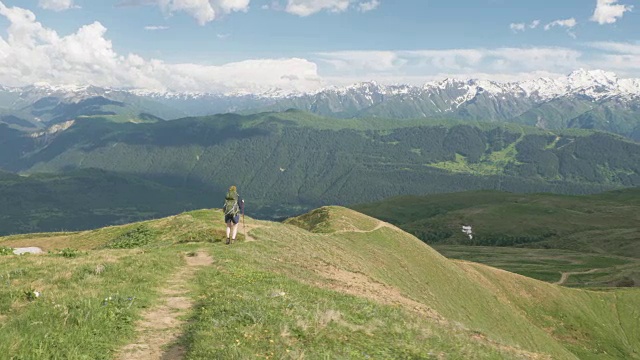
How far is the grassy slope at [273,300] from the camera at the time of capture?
16234mm

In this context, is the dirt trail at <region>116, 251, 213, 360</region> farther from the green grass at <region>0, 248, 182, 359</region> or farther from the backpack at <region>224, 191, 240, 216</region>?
the backpack at <region>224, 191, 240, 216</region>

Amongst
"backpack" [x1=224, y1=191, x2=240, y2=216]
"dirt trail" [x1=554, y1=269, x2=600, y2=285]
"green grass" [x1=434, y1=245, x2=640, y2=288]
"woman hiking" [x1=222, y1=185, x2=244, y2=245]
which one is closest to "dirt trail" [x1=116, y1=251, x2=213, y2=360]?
"backpack" [x1=224, y1=191, x2=240, y2=216]

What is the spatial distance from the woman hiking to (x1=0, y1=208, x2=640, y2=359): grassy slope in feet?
6.40

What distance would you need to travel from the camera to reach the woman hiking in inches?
1513

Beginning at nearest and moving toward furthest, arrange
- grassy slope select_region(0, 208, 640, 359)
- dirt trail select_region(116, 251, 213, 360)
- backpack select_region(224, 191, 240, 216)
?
dirt trail select_region(116, 251, 213, 360)
grassy slope select_region(0, 208, 640, 359)
backpack select_region(224, 191, 240, 216)

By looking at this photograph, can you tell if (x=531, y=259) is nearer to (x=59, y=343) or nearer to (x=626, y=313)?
(x=626, y=313)

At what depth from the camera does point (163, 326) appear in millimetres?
18312

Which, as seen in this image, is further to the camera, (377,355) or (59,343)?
(377,355)

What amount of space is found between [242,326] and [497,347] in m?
16.2

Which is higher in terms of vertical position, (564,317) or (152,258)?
(152,258)

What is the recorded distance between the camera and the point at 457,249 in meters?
190

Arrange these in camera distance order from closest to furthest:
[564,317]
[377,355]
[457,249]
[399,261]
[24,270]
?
[377,355] < [24,270] < [399,261] < [564,317] < [457,249]

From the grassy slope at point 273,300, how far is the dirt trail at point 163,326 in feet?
1.65

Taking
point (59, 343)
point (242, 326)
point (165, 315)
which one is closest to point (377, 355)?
point (242, 326)
